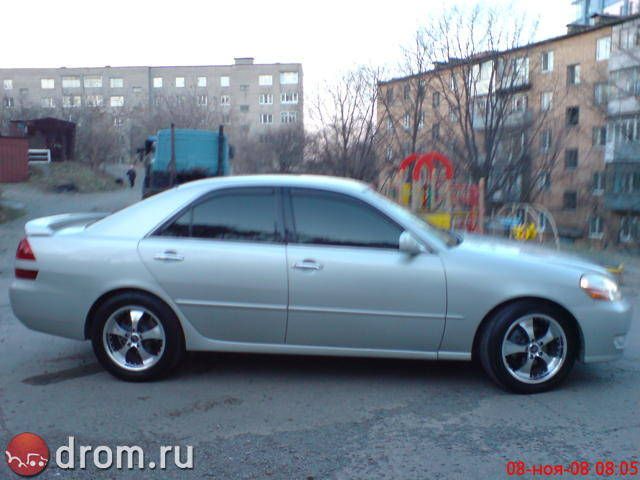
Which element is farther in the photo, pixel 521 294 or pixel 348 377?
pixel 348 377

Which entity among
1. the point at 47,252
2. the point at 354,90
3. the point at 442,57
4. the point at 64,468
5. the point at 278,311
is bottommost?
the point at 64,468

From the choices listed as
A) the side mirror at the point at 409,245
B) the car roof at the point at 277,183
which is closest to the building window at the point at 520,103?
the car roof at the point at 277,183

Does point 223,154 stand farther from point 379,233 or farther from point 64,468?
point 64,468

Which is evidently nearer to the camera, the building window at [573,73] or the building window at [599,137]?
the building window at [599,137]

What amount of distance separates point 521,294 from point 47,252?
11.3 feet

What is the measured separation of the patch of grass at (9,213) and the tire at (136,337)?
15073mm

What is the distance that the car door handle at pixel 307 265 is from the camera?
15.7 feet

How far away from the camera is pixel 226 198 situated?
5.08 m

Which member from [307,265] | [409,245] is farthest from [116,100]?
[409,245]

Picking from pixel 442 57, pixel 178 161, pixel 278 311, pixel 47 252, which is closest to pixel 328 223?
pixel 278 311

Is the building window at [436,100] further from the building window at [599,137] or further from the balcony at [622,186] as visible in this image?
the building window at [599,137]

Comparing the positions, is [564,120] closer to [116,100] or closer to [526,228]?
[526,228]

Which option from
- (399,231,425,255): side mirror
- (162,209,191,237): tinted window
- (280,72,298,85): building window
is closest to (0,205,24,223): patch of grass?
(162,209,191,237): tinted window

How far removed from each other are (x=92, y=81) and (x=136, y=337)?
8226 centimetres
